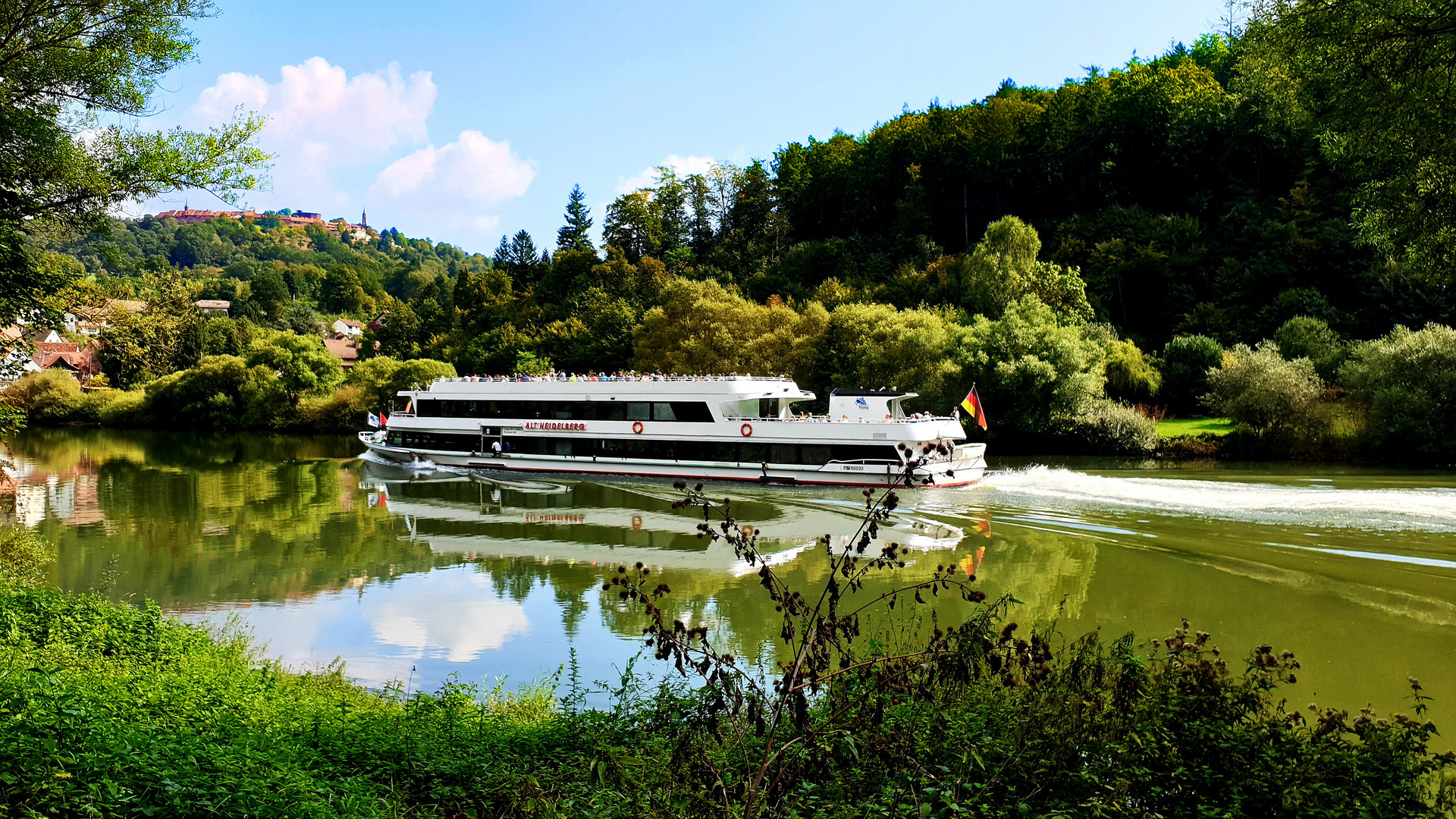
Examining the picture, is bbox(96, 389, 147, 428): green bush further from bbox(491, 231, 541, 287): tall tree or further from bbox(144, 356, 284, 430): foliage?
bbox(491, 231, 541, 287): tall tree

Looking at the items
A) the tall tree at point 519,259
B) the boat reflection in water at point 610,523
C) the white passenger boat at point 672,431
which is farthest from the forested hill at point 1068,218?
the boat reflection in water at point 610,523

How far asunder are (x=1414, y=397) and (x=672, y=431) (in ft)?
76.2

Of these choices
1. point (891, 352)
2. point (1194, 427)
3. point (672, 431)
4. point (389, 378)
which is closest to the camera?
point (672, 431)

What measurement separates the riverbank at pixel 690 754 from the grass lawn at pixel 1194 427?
26626mm

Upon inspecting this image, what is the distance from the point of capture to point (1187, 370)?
119ft

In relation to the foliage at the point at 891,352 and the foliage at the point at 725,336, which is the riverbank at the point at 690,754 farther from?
the foliage at the point at 725,336

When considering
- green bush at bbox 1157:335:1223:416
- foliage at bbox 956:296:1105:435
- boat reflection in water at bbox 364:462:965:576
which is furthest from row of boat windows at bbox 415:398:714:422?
green bush at bbox 1157:335:1223:416

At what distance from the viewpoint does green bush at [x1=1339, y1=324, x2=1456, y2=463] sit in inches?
1034

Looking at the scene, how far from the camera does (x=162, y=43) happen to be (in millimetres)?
14773

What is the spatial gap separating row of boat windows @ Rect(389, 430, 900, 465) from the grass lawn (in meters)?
13.8

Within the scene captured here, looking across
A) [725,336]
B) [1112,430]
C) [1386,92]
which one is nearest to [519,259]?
[725,336]

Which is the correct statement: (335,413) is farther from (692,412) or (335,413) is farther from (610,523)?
(610,523)

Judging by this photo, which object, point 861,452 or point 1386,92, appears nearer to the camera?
point 1386,92

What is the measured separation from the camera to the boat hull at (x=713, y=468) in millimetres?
24500
